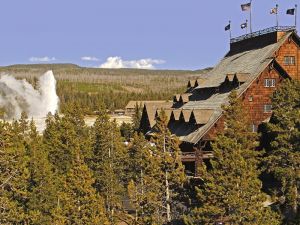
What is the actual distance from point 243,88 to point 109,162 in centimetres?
1680

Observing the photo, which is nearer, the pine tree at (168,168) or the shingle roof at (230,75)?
the pine tree at (168,168)

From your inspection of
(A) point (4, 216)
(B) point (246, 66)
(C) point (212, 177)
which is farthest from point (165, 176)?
(B) point (246, 66)

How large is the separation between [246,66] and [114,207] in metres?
23.8

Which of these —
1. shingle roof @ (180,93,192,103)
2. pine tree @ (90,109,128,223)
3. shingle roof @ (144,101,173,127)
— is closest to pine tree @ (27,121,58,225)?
pine tree @ (90,109,128,223)

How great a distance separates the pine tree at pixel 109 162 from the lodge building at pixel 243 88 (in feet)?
23.7

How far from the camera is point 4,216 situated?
1503 inches

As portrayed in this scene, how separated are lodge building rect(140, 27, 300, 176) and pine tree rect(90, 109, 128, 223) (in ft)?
23.7

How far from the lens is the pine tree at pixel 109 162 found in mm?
50031

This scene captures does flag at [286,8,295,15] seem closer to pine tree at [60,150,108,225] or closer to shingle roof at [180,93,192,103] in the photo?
shingle roof at [180,93,192,103]

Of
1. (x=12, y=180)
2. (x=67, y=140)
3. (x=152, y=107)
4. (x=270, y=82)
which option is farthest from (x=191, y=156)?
(x=152, y=107)

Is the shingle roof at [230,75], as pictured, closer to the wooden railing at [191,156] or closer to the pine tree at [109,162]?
the wooden railing at [191,156]

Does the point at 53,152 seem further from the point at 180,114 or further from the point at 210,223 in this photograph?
the point at 210,223

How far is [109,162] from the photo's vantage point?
51719 mm

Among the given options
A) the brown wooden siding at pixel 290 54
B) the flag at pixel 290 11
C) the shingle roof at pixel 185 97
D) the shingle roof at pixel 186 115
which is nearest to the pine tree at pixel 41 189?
the shingle roof at pixel 186 115
